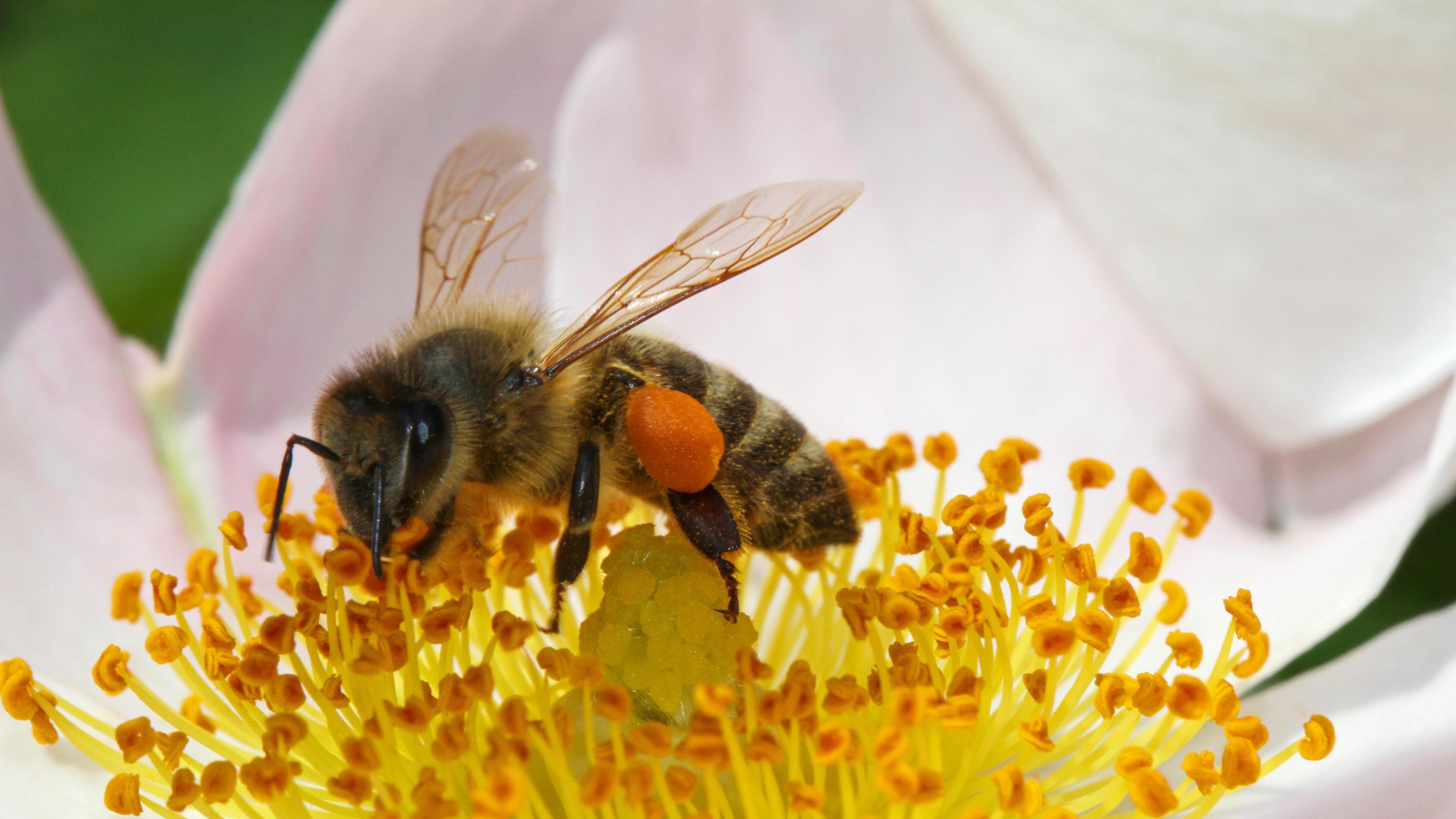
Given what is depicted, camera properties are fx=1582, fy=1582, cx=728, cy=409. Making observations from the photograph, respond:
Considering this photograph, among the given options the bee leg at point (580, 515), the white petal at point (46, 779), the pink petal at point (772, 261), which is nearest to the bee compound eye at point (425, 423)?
the bee leg at point (580, 515)

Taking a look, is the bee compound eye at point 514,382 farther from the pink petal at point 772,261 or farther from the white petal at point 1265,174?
the white petal at point 1265,174

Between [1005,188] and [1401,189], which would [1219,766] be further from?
[1005,188]

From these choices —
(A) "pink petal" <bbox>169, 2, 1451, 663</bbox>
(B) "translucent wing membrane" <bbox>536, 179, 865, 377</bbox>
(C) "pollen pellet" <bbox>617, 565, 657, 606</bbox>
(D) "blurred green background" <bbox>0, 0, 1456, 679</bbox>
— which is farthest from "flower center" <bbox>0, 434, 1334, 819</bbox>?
(D) "blurred green background" <bbox>0, 0, 1456, 679</bbox>

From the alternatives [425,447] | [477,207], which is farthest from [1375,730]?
[477,207]

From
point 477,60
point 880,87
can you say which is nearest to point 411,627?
point 477,60

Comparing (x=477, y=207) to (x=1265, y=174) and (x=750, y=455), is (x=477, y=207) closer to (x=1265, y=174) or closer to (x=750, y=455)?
(x=750, y=455)

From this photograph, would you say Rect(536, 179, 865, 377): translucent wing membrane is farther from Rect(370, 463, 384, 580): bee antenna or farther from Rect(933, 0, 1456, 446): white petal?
Rect(933, 0, 1456, 446): white petal
